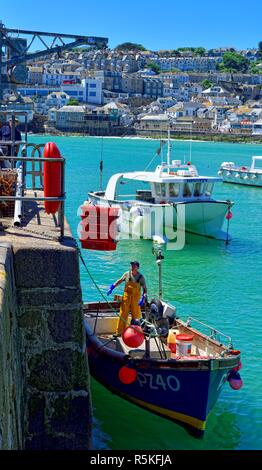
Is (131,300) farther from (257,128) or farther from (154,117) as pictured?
(257,128)

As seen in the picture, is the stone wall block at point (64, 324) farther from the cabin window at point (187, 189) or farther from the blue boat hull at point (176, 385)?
the cabin window at point (187, 189)

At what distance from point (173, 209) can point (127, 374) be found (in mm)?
17860

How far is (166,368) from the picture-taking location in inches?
407

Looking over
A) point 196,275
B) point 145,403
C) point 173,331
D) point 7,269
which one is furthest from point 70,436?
point 196,275

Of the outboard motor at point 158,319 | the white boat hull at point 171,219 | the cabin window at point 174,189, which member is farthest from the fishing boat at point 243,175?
the outboard motor at point 158,319

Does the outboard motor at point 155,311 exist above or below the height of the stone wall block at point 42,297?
below

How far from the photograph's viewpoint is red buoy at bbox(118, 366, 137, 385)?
10.6 m

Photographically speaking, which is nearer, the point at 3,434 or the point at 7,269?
the point at 3,434

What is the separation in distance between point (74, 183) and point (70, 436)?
48473 mm

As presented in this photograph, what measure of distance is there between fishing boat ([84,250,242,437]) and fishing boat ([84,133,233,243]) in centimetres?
1608

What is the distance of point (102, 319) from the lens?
12547 millimetres

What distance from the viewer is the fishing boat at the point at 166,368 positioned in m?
10.3

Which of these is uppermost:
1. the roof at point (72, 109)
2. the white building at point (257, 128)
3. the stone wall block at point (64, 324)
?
the roof at point (72, 109)
